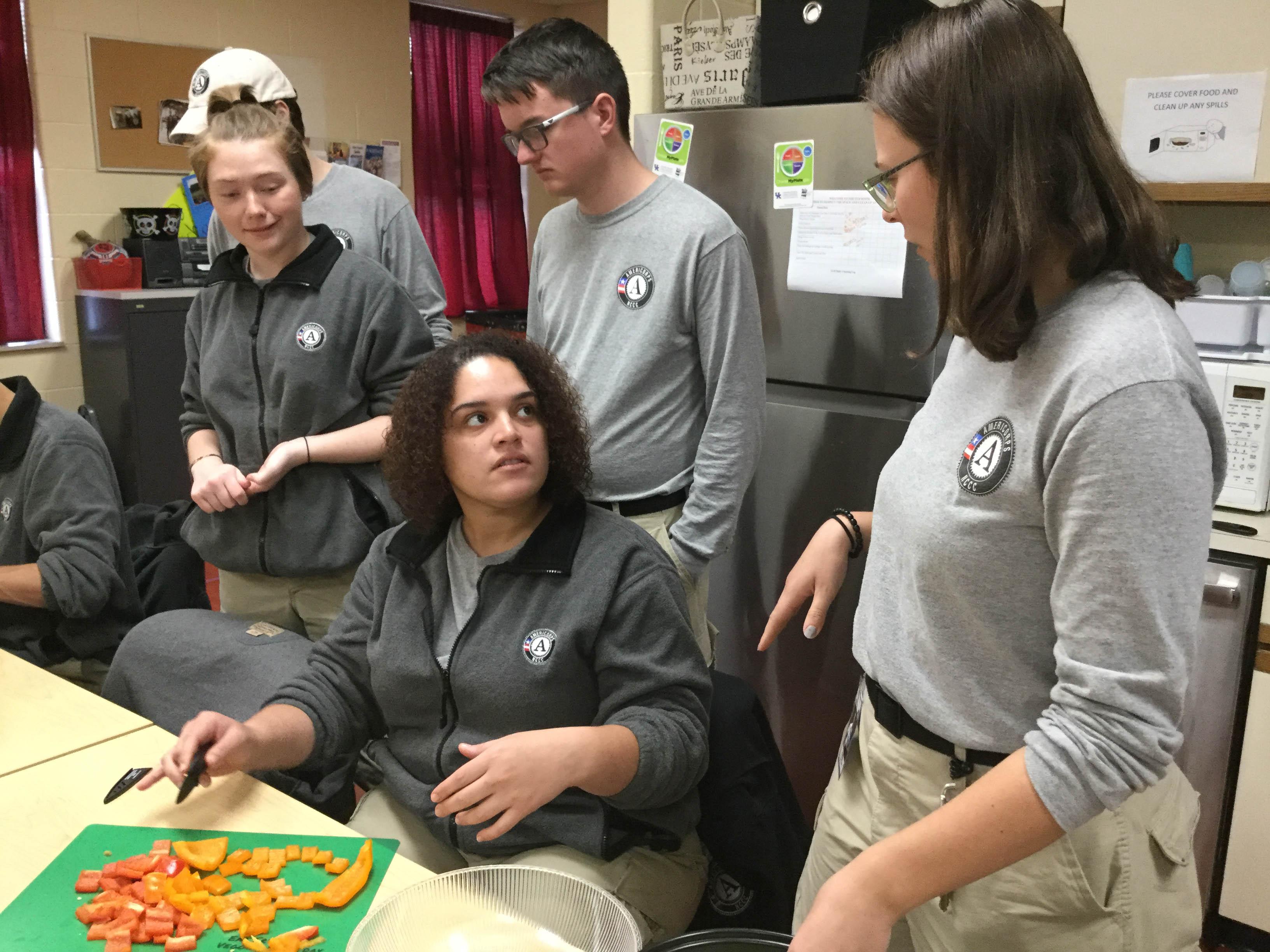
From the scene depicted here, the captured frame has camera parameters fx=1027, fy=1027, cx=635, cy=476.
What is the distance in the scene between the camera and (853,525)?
48.7 inches

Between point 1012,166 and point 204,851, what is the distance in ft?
3.60

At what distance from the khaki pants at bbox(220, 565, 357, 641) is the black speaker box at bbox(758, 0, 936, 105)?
4.63 ft

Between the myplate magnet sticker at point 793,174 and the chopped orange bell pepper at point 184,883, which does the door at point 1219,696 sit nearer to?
the myplate magnet sticker at point 793,174

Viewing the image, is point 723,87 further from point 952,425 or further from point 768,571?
point 952,425

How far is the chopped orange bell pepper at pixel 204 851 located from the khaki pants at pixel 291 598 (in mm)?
706

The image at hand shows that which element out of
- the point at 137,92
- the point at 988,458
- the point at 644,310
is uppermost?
the point at 137,92

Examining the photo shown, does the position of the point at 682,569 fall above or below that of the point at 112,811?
above

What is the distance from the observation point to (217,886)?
1121mm

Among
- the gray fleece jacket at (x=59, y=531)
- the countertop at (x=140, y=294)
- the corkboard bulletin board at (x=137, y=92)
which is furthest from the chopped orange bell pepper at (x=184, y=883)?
the corkboard bulletin board at (x=137, y=92)

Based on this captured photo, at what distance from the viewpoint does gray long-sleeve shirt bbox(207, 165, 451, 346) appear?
2119mm

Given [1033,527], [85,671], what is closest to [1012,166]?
[1033,527]

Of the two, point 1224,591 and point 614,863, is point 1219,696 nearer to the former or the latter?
point 1224,591

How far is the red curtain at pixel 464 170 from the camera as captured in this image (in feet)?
20.0

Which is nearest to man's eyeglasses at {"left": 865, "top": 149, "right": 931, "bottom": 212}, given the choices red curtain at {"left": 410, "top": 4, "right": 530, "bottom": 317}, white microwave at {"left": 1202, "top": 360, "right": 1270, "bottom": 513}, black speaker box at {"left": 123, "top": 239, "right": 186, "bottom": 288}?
white microwave at {"left": 1202, "top": 360, "right": 1270, "bottom": 513}
